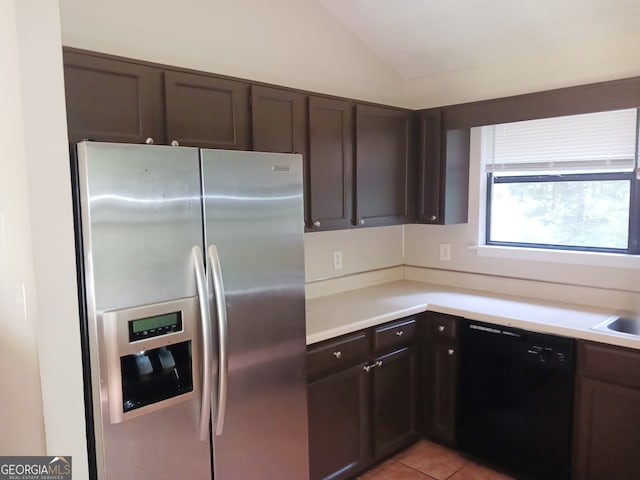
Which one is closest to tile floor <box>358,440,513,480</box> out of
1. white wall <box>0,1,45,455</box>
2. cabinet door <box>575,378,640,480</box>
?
cabinet door <box>575,378,640,480</box>

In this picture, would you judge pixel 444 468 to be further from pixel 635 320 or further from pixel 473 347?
pixel 635 320

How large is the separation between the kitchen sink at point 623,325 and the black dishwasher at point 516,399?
0.26m

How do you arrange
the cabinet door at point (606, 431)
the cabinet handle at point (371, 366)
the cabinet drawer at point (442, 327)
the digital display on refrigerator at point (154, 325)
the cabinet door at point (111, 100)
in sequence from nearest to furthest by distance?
the digital display on refrigerator at point (154, 325)
the cabinet door at point (111, 100)
the cabinet door at point (606, 431)
the cabinet handle at point (371, 366)
the cabinet drawer at point (442, 327)

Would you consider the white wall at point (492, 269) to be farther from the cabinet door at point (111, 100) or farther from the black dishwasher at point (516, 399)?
the cabinet door at point (111, 100)

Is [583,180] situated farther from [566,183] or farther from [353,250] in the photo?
[353,250]

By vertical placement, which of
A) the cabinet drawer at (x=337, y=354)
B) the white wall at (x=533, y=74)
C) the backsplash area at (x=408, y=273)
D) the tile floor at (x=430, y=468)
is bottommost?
the tile floor at (x=430, y=468)

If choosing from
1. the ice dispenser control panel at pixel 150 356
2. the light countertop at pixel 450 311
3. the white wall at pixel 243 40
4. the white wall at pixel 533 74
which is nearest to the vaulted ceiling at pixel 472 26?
the white wall at pixel 533 74

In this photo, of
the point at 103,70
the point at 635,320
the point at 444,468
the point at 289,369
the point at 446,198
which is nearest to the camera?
the point at 103,70

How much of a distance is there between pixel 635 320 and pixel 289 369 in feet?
6.14

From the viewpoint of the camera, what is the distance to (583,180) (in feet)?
9.34

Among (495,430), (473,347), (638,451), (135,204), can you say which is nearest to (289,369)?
(135,204)

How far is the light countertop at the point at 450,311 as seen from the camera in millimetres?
2326

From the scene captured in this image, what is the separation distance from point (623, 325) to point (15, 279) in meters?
2.81

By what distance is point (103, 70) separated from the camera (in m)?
1.85
